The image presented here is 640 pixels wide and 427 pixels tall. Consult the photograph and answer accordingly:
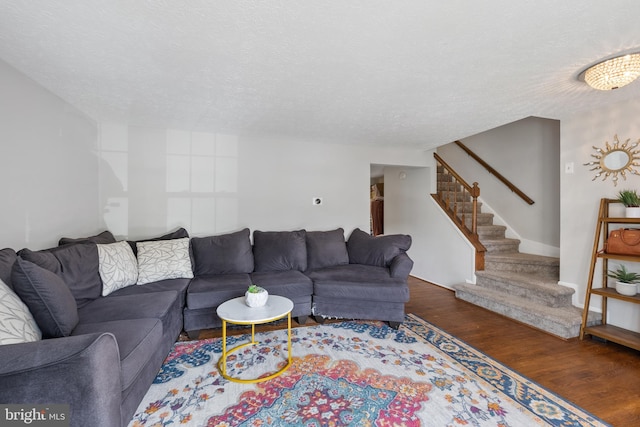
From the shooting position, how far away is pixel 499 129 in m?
4.58

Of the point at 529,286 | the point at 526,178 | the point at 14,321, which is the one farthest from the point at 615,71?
the point at 14,321

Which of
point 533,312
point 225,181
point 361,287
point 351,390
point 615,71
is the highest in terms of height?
point 615,71

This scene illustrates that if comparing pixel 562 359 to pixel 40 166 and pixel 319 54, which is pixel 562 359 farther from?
pixel 40 166

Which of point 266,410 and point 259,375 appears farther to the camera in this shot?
point 259,375

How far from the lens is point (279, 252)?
3342mm

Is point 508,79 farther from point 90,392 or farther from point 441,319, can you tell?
point 90,392

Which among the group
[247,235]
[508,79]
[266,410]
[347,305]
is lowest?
[266,410]

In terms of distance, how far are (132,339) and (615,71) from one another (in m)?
3.49

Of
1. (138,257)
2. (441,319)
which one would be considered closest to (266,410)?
(138,257)

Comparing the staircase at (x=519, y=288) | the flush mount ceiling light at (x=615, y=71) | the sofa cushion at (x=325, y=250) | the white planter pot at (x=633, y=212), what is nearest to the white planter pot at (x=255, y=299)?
the sofa cushion at (x=325, y=250)

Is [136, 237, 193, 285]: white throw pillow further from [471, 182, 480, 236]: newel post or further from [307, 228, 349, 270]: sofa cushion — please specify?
[471, 182, 480, 236]: newel post

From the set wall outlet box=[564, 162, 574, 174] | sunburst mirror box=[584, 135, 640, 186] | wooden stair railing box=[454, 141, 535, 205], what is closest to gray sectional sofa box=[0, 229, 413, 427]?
wall outlet box=[564, 162, 574, 174]

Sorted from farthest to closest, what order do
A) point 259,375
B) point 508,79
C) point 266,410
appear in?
point 508,79
point 259,375
point 266,410

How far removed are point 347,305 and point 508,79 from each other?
2.48m
